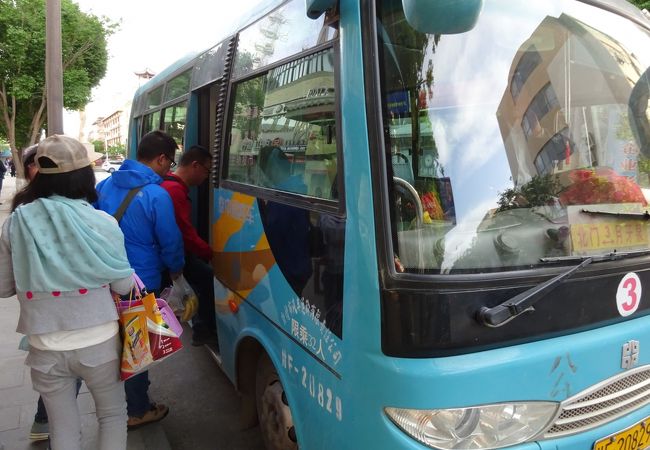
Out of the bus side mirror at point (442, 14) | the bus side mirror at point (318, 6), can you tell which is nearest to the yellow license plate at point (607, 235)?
the bus side mirror at point (442, 14)

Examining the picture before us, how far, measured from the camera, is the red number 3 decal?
5.98 ft

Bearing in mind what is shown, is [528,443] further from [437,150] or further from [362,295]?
[437,150]

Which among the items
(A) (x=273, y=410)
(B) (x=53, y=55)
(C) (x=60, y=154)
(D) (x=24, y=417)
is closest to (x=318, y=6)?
(C) (x=60, y=154)

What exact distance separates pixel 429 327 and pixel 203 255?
2.18m

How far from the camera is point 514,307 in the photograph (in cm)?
151

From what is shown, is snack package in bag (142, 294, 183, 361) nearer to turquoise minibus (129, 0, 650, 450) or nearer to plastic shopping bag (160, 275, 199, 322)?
turquoise minibus (129, 0, 650, 450)

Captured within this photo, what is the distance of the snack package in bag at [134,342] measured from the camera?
221cm

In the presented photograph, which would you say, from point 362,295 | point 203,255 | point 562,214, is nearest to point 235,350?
point 203,255

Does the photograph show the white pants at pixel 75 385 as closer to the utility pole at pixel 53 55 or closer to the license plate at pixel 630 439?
the license plate at pixel 630 439

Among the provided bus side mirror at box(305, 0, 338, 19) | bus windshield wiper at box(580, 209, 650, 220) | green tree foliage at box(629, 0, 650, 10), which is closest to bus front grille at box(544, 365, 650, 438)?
bus windshield wiper at box(580, 209, 650, 220)

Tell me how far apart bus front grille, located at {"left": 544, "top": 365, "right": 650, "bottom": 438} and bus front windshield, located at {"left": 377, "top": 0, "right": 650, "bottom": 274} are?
481mm

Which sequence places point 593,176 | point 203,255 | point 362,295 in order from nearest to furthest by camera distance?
point 362,295
point 593,176
point 203,255

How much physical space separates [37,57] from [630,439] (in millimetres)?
16596

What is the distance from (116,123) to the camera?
10944 centimetres
